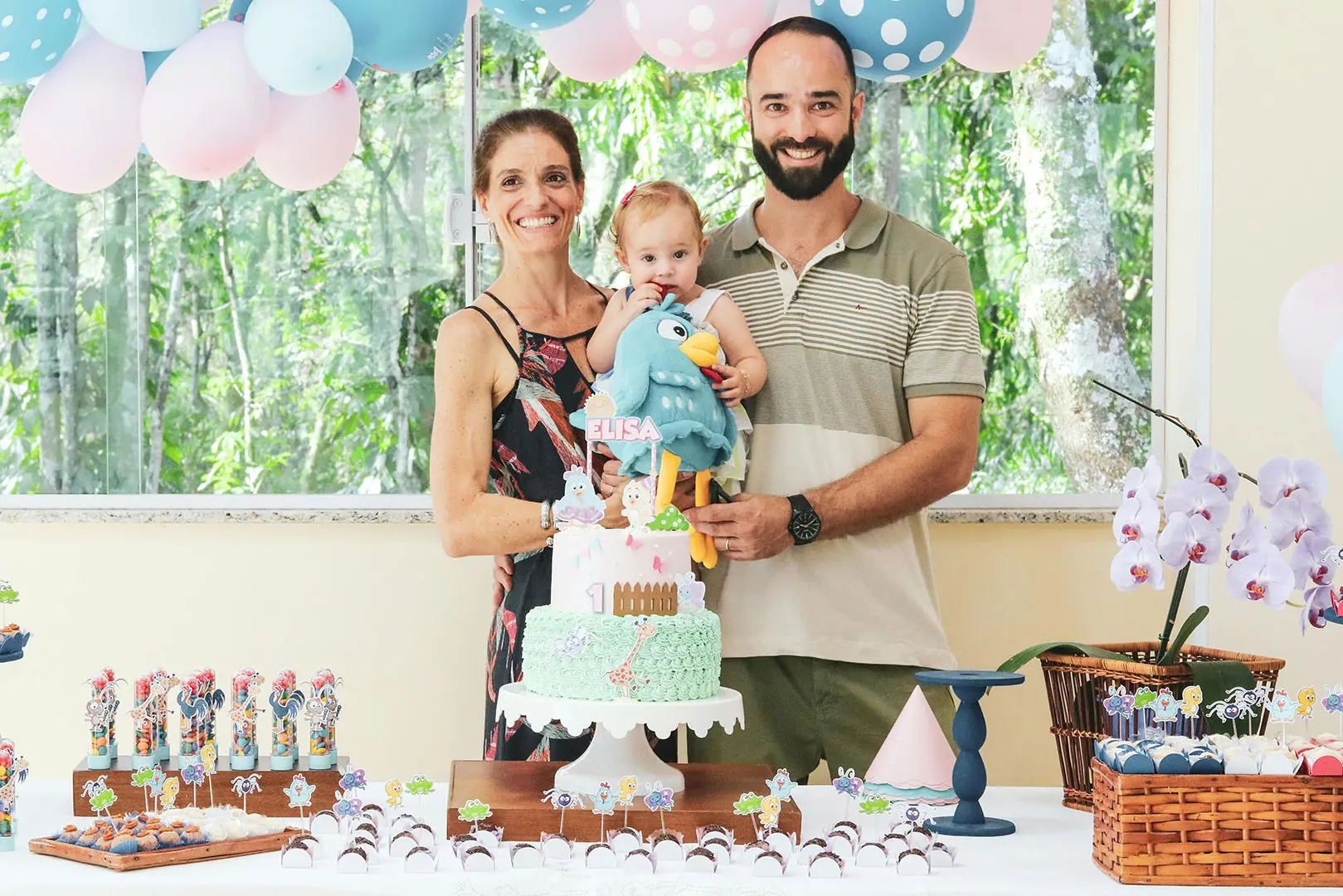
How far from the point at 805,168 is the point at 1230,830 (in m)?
1.25

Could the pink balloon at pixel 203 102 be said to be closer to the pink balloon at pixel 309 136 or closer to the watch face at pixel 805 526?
the pink balloon at pixel 309 136

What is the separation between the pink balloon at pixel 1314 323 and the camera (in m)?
1.82

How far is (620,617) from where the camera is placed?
1705 mm

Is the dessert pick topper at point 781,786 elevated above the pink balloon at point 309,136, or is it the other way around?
the pink balloon at point 309,136

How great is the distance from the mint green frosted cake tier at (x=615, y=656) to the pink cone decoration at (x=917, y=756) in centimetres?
27

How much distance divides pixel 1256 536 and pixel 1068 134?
1.52 metres

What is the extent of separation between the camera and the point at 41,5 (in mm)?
2084

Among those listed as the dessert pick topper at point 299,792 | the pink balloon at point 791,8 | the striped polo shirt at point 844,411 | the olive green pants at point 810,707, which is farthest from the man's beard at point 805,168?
the dessert pick topper at point 299,792

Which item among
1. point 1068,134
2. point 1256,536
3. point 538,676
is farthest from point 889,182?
point 538,676

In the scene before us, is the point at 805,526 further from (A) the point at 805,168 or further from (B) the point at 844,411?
(A) the point at 805,168

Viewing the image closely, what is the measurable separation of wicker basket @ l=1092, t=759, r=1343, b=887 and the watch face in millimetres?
779

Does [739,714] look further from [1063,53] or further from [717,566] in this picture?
[1063,53]

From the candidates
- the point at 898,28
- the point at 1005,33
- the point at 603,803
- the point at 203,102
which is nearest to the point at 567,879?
the point at 603,803

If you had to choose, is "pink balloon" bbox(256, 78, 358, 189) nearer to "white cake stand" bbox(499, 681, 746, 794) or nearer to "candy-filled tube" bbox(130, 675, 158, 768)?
"candy-filled tube" bbox(130, 675, 158, 768)
